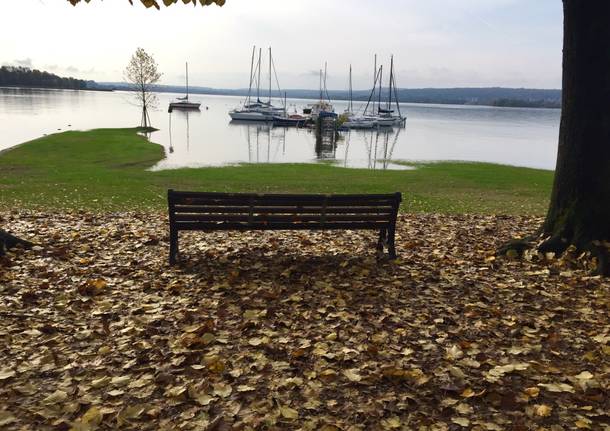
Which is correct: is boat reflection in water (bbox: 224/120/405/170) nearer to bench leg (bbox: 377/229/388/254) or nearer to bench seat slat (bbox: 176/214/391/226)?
bench leg (bbox: 377/229/388/254)

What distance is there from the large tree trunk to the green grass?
582 centimetres

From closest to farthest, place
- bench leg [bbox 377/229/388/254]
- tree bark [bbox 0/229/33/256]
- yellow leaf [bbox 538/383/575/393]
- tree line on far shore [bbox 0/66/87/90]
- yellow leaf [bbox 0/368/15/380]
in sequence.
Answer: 1. yellow leaf [bbox 538/383/575/393]
2. yellow leaf [bbox 0/368/15/380]
3. tree bark [bbox 0/229/33/256]
4. bench leg [bbox 377/229/388/254]
5. tree line on far shore [bbox 0/66/87/90]

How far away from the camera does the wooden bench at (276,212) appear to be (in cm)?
643

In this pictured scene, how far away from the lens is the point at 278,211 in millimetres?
6578

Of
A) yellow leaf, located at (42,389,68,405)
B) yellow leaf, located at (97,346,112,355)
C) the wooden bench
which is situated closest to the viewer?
yellow leaf, located at (42,389,68,405)

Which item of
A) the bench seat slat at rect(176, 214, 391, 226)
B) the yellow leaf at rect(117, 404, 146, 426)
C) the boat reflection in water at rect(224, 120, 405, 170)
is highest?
the bench seat slat at rect(176, 214, 391, 226)

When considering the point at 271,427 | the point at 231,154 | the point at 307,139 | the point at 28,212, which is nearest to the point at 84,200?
the point at 28,212

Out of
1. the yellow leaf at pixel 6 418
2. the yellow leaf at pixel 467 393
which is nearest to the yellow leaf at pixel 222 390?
the yellow leaf at pixel 6 418

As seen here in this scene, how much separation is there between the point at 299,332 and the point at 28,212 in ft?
27.0

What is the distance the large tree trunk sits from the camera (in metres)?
6.24

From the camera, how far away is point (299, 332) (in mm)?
4582

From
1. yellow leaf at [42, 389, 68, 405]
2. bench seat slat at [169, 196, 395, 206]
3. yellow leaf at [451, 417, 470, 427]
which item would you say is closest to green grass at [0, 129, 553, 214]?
bench seat slat at [169, 196, 395, 206]

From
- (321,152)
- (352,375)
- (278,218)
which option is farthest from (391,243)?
(321,152)

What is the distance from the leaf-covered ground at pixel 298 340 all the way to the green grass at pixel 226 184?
6.46 m
